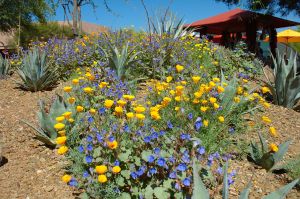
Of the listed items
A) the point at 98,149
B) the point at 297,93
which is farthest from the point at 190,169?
the point at 297,93

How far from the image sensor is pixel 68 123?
2.92 m

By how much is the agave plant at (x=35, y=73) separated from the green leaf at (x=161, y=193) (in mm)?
3253

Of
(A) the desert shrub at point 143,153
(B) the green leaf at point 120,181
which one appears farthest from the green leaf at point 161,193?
(B) the green leaf at point 120,181

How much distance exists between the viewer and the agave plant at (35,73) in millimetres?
4766

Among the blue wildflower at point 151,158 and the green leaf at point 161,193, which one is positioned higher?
the blue wildflower at point 151,158

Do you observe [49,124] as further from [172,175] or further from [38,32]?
[38,32]

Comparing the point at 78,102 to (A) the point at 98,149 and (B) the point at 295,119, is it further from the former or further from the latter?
(B) the point at 295,119

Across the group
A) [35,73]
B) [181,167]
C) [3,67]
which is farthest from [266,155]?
[3,67]

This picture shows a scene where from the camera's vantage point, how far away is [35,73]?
4750mm

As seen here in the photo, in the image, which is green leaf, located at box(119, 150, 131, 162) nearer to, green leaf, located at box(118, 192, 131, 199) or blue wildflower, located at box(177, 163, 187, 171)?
green leaf, located at box(118, 192, 131, 199)

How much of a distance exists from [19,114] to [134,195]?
7.63 ft

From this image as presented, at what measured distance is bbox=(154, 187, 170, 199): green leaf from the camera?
7.01ft

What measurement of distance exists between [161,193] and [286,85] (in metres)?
3.06

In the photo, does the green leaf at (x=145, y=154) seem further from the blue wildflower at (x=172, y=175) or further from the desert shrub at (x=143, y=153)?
the blue wildflower at (x=172, y=175)
